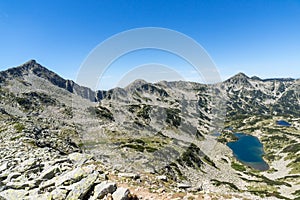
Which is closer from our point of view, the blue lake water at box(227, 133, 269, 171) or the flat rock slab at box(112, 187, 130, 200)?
the flat rock slab at box(112, 187, 130, 200)

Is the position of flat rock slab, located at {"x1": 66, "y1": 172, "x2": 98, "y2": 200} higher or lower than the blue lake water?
lower

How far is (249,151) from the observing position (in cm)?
14038

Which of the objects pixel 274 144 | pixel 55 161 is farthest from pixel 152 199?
pixel 274 144

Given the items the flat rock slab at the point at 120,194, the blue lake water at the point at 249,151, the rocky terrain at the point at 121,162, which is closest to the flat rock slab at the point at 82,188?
the rocky terrain at the point at 121,162

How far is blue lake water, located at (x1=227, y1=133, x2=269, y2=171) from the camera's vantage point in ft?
378

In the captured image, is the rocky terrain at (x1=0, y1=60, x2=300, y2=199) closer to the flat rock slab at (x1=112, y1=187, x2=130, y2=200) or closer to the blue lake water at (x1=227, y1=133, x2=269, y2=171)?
the flat rock slab at (x1=112, y1=187, x2=130, y2=200)

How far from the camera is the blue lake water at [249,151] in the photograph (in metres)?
115

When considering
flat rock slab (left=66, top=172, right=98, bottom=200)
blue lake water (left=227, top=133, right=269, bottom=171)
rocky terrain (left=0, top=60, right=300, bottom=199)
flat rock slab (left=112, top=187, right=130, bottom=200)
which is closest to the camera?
flat rock slab (left=112, top=187, right=130, bottom=200)

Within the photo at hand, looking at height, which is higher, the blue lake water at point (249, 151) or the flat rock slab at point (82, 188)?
the blue lake water at point (249, 151)

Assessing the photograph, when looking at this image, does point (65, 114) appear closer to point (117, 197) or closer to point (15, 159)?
point (15, 159)

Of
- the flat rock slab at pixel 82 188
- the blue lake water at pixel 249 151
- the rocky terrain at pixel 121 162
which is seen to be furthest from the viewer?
the blue lake water at pixel 249 151

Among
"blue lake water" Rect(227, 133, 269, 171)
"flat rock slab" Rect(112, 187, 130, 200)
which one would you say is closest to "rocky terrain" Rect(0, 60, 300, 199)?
"flat rock slab" Rect(112, 187, 130, 200)

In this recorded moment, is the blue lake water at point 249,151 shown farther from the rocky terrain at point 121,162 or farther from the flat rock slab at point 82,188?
the flat rock slab at point 82,188

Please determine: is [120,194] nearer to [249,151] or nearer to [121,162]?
[121,162]
